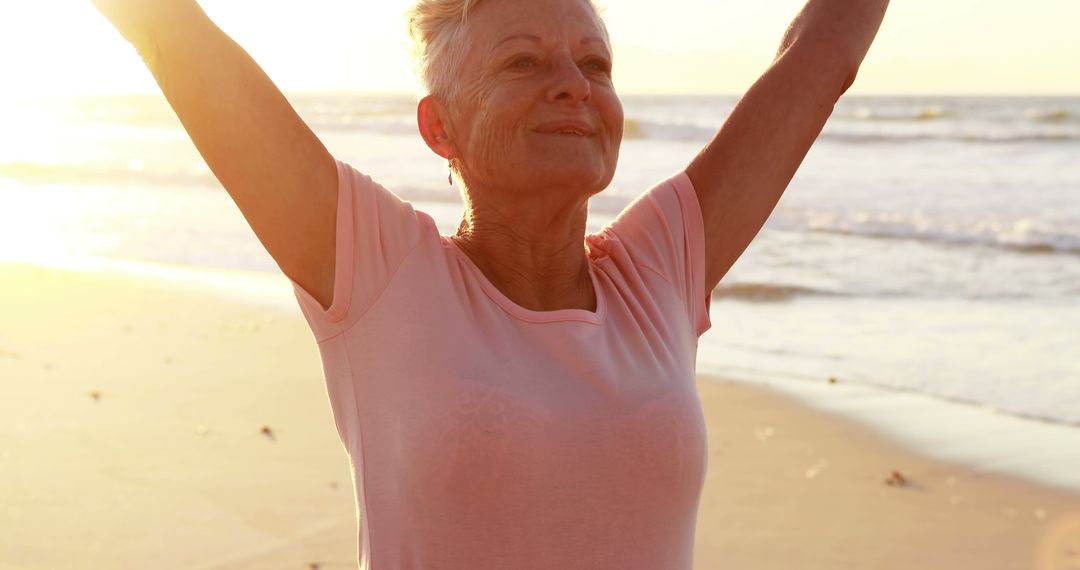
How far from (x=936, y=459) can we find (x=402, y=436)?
4036 mm

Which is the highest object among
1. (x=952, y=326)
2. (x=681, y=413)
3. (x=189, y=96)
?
(x=189, y=96)

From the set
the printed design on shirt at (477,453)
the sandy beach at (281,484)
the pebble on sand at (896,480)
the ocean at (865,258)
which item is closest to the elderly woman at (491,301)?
the printed design on shirt at (477,453)

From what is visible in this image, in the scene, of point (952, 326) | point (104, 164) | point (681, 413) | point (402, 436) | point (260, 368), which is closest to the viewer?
point (402, 436)

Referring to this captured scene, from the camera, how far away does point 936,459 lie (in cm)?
532

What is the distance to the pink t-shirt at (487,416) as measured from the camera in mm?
1862

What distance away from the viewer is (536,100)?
2.15 metres

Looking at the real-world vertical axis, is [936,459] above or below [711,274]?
below

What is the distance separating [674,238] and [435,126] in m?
0.52

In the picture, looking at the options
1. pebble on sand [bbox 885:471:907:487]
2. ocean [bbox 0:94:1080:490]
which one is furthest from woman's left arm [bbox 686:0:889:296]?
ocean [bbox 0:94:1080:490]

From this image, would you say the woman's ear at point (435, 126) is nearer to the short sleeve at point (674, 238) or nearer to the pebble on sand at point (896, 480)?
the short sleeve at point (674, 238)

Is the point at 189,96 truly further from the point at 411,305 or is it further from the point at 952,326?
the point at 952,326

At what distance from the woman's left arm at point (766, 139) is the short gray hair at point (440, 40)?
1.06ft

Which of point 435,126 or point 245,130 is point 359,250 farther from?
point 435,126

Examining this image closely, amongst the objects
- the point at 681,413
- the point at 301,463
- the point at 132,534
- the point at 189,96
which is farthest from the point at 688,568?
the point at 301,463
